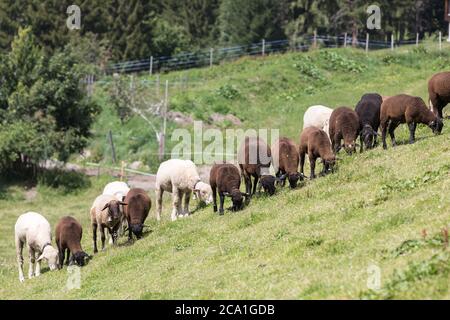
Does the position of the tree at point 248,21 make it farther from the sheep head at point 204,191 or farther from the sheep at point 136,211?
the sheep at point 136,211

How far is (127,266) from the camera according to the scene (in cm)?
1841

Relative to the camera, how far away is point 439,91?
941 inches

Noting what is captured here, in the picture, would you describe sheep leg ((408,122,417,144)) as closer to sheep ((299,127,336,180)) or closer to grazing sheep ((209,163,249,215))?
sheep ((299,127,336,180))

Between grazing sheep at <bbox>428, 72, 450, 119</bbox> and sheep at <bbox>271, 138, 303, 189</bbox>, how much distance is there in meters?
5.00

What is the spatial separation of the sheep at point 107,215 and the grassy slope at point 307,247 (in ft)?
3.64

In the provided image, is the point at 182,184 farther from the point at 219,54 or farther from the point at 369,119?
the point at 219,54

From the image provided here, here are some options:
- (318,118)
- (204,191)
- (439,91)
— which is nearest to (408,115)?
(439,91)

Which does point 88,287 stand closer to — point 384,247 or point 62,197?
point 384,247

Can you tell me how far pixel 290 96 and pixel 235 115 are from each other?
4227mm

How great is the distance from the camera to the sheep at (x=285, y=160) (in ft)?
71.9

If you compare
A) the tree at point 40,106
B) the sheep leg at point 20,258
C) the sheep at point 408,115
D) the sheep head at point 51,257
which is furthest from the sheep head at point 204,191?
the tree at point 40,106

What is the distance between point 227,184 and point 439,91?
292 inches

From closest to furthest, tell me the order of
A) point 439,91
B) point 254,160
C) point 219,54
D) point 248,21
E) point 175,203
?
point 254,160, point 439,91, point 175,203, point 219,54, point 248,21

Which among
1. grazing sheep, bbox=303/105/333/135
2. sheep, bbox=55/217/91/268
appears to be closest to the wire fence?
grazing sheep, bbox=303/105/333/135
